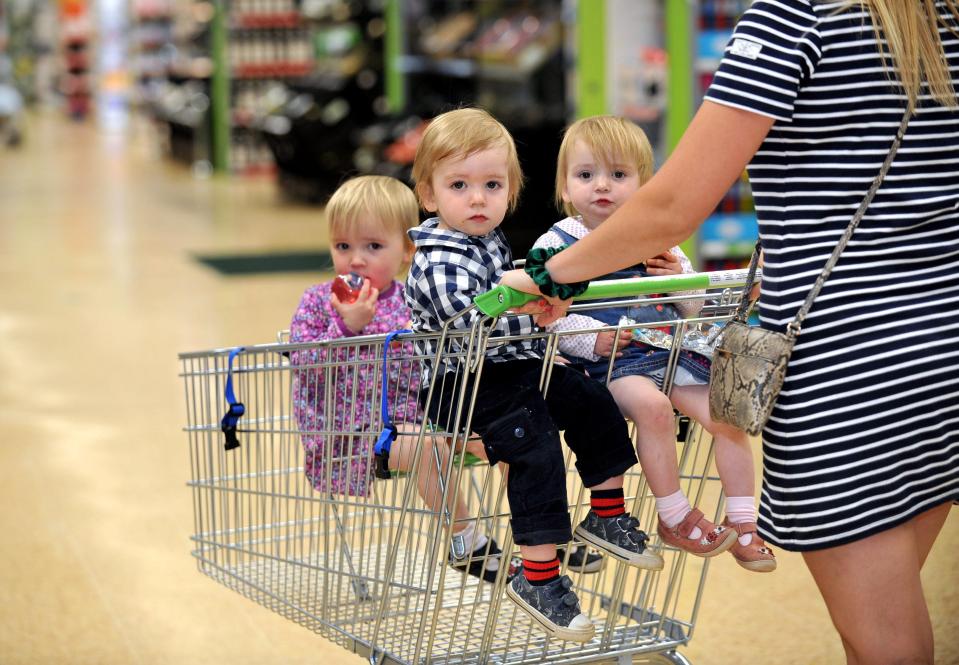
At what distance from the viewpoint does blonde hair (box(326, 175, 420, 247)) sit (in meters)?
2.50

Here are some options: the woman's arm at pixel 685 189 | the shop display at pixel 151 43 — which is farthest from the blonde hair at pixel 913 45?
the shop display at pixel 151 43

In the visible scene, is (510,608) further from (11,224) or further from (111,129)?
(111,129)

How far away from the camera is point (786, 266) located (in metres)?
1.58

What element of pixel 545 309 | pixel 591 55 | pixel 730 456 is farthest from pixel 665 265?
pixel 591 55

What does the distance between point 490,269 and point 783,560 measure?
1688 millimetres

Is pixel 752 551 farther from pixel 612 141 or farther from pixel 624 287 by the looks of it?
pixel 612 141

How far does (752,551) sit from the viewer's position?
→ 6.72 ft

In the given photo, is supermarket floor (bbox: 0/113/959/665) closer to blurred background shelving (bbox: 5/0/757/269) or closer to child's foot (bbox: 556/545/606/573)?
child's foot (bbox: 556/545/606/573)

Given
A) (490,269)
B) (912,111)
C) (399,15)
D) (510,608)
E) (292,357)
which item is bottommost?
(510,608)

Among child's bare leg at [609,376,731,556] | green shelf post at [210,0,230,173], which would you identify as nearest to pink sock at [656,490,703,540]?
child's bare leg at [609,376,731,556]

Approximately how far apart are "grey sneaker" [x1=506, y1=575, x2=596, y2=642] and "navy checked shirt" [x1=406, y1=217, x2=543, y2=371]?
1.17 ft

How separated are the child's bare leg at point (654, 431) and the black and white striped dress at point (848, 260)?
418 millimetres

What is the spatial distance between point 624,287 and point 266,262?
718 centimetres

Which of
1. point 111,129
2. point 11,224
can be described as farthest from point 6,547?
point 111,129
